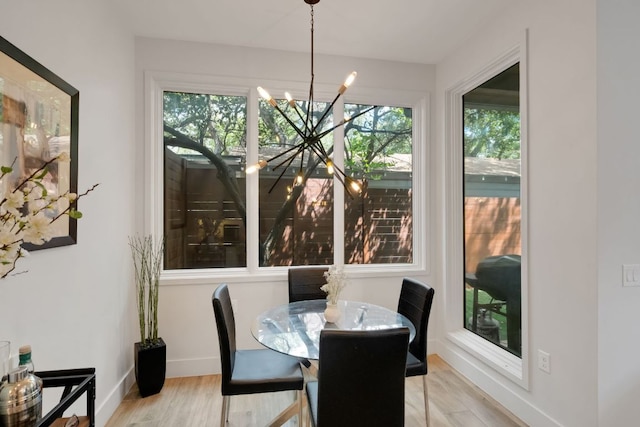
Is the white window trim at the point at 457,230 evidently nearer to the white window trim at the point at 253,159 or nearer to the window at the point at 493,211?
the window at the point at 493,211

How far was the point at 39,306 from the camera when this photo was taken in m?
1.70

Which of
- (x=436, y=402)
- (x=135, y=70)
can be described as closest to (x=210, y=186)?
(x=135, y=70)

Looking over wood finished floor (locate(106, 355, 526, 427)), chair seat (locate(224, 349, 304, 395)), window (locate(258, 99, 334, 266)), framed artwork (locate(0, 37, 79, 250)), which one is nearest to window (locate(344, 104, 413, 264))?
window (locate(258, 99, 334, 266))

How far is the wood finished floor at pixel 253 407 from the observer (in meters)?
2.43

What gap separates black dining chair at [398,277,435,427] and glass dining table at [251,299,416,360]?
0.10 metres

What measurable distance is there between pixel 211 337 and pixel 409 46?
3201mm

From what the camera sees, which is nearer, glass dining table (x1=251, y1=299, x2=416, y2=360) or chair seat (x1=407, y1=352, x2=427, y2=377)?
glass dining table (x1=251, y1=299, x2=416, y2=360)

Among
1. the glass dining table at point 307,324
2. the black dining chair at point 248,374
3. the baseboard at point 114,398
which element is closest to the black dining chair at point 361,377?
the glass dining table at point 307,324

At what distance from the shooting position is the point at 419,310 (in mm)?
2396

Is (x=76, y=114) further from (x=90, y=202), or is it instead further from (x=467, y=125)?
(x=467, y=125)

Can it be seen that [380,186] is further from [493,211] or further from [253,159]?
[253,159]

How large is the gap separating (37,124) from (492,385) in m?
3.35

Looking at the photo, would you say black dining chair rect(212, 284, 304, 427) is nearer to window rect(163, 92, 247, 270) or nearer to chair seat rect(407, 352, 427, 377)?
chair seat rect(407, 352, 427, 377)

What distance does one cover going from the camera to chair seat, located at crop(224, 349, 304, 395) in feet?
6.51
